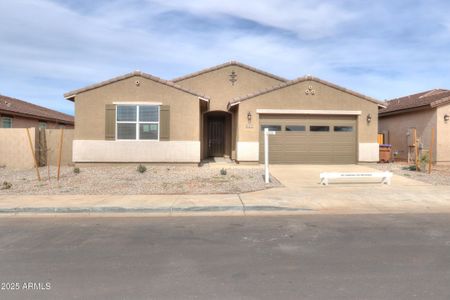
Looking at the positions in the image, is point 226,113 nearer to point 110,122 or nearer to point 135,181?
point 110,122

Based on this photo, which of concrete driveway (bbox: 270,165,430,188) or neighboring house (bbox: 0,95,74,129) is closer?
concrete driveway (bbox: 270,165,430,188)

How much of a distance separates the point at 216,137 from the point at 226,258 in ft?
55.9

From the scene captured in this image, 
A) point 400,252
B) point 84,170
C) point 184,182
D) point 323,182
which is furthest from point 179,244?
point 84,170

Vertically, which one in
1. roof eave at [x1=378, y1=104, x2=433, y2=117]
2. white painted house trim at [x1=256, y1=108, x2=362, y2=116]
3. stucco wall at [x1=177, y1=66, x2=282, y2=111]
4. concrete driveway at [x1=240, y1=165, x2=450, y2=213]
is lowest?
concrete driveway at [x1=240, y1=165, x2=450, y2=213]

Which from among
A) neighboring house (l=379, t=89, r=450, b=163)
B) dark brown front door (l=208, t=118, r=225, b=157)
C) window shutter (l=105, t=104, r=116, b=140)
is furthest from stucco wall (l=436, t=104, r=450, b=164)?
window shutter (l=105, t=104, r=116, b=140)

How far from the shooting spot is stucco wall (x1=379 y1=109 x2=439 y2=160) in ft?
62.5

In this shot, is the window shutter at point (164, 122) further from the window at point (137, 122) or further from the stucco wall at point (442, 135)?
the stucco wall at point (442, 135)

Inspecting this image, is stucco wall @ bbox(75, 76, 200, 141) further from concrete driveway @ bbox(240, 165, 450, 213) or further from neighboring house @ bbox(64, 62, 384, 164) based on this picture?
concrete driveway @ bbox(240, 165, 450, 213)

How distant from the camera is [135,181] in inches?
523

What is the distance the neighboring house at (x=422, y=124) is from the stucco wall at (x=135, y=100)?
36.9ft

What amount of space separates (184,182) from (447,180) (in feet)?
30.1

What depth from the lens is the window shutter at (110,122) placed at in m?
17.0

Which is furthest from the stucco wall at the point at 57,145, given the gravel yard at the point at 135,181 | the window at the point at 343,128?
the window at the point at 343,128

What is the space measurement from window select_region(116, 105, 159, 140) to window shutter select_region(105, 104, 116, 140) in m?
0.17
